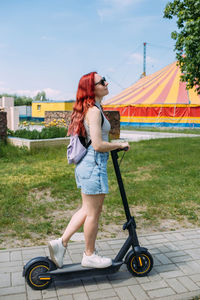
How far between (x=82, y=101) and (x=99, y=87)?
0.20 meters

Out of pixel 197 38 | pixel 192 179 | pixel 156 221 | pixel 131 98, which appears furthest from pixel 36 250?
pixel 131 98

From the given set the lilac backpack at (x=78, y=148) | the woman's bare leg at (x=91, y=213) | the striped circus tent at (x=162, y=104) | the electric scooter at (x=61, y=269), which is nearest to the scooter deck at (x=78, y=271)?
the electric scooter at (x=61, y=269)

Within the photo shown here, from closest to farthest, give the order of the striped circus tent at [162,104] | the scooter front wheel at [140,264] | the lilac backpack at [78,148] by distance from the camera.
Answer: the lilac backpack at [78,148], the scooter front wheel at [140,264], the striped circus tent at [162,104]

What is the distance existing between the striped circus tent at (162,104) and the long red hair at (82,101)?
74.4 feet

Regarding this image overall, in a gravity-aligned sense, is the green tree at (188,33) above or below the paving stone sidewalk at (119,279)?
above

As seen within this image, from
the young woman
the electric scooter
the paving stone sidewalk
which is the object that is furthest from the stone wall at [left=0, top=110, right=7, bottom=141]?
the electric scooter

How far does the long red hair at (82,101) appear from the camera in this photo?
3027 millimetres

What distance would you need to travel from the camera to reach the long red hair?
3.03 meters

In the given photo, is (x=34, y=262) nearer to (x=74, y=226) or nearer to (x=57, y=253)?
(x=57, y=253)

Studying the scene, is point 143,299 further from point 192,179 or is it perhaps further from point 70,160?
point 192,179

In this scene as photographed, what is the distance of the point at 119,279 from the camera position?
3307mm

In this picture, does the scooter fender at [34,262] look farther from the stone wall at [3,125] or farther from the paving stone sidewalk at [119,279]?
the stone wall at [3,125]

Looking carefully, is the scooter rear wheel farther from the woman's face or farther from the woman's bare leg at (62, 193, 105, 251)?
the woman's face

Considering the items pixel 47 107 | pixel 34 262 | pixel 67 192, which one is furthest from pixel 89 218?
pixel 47 107
